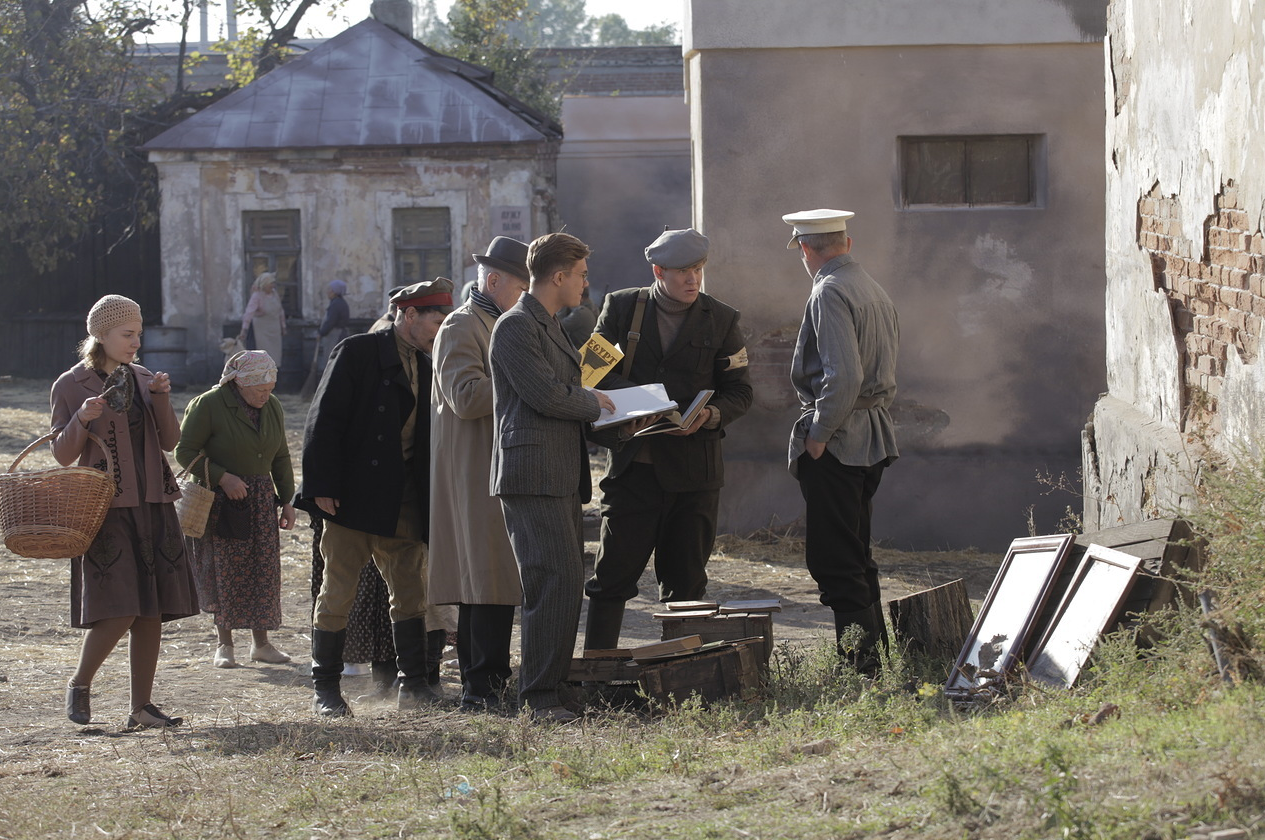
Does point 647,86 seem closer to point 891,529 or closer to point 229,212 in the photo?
point 229,212

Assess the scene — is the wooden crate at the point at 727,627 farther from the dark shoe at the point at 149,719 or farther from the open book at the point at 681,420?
the dark shoe at the point at 149,719

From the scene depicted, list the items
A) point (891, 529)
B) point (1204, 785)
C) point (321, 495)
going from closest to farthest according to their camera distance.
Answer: point (1204, 785) < point (321, 495) < point (891, 529)

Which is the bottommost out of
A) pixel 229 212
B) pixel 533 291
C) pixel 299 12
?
pixel 533 291

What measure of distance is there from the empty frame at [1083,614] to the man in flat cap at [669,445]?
1502mm

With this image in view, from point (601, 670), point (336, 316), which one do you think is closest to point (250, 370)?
point (601, 670)

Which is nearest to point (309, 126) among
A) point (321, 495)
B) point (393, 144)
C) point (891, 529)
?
point (393, 144)

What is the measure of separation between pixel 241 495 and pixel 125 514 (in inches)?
53.0

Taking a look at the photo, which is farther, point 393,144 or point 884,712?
point 393,144

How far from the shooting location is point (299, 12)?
22844 millimetres

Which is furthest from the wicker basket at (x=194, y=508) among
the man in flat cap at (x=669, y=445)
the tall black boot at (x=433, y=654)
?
the man in flat cap at (x=669, y=445)

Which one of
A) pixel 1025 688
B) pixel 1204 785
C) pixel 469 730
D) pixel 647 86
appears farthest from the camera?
pixel 647 86

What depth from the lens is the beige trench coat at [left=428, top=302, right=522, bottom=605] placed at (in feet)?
17.5

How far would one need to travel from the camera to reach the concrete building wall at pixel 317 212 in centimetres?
1988

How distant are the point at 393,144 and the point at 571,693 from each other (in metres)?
15.6
